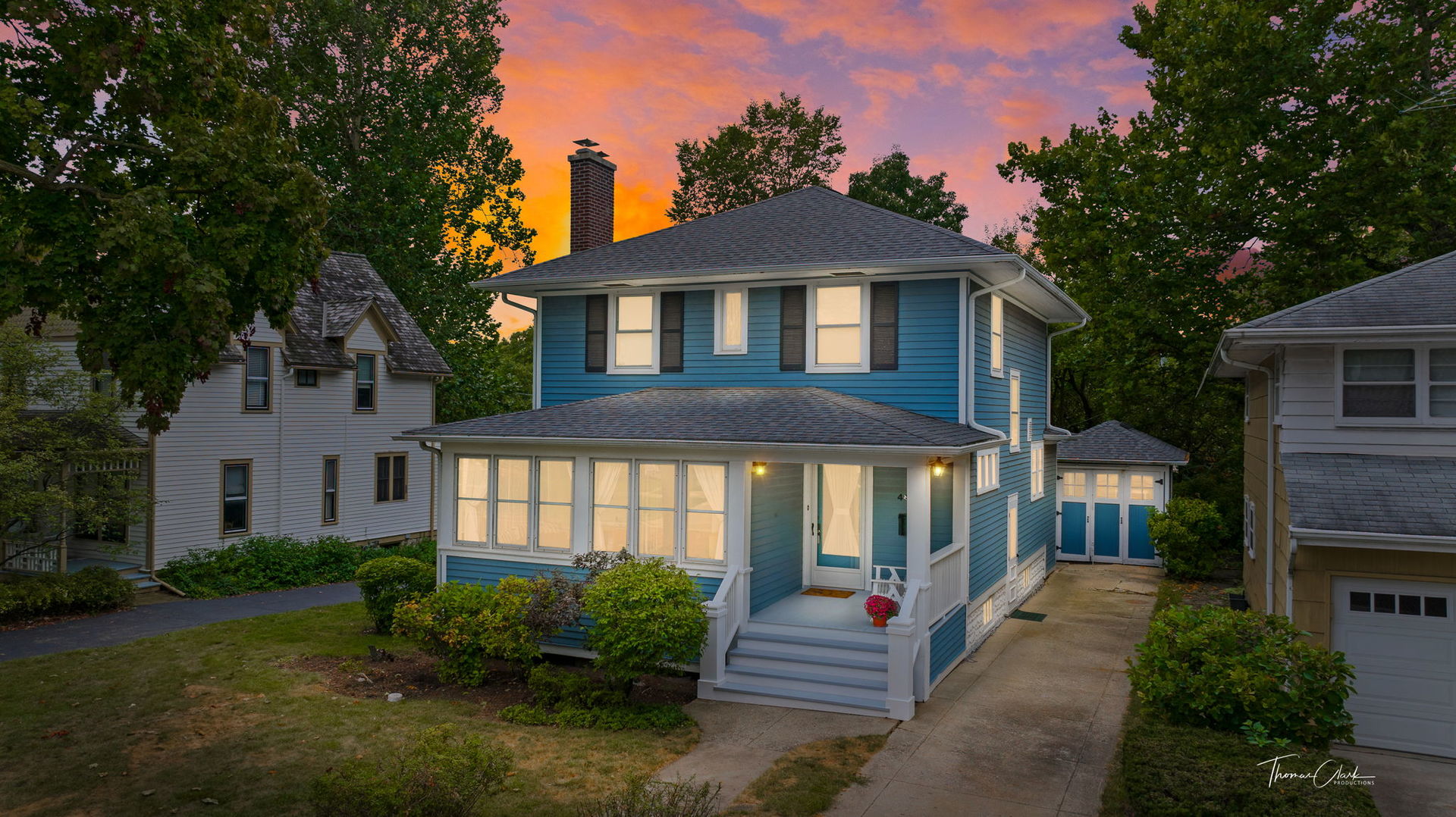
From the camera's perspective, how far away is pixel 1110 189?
22.4m

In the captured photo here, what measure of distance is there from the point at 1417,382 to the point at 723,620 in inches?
356

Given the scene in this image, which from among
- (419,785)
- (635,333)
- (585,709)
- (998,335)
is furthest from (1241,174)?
(419,785)

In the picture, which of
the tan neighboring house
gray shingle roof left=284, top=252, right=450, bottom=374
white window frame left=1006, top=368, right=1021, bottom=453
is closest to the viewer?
the tan neighboring house

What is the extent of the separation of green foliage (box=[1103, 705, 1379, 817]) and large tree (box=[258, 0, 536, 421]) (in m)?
27.5

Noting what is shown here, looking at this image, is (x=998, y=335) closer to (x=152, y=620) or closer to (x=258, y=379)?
(x=152, y=620)

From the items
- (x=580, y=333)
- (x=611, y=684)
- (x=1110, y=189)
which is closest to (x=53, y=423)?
(x=580, y=333)

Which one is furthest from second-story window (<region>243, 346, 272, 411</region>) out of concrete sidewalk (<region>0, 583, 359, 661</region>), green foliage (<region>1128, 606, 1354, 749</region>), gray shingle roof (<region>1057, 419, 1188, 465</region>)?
gray shingle roof (<region>1057, 419, 1188, 465</region>)

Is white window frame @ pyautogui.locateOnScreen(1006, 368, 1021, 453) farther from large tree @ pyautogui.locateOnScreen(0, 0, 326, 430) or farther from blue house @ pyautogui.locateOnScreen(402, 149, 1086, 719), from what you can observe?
large tree @ pyautogui.locateOnScreen(0, 0, 326, 430)

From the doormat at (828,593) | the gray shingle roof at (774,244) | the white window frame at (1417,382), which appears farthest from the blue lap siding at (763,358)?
the white window frame at (1417,382)

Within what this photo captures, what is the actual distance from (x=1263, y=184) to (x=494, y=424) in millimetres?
19399

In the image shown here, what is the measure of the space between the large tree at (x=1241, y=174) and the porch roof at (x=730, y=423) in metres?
12.4

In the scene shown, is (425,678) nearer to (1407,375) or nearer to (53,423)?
(53,423)

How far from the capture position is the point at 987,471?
48.0 feet

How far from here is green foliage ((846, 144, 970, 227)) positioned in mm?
37250
